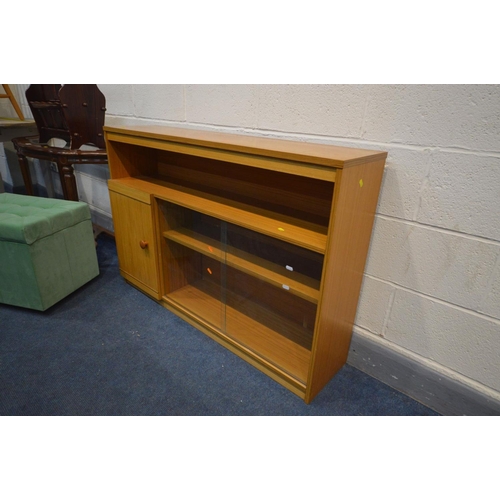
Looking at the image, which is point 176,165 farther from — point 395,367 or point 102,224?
point 395,367

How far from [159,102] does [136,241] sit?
0.83 meters

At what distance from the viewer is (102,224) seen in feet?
9.34

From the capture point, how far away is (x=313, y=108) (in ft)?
4.54

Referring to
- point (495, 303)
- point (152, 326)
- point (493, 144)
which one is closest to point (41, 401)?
point (152, 326)

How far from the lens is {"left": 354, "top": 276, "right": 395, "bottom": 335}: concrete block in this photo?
1.39m

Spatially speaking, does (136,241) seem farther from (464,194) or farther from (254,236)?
(464,194)

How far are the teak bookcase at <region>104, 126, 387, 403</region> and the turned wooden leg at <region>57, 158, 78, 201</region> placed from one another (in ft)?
1.44

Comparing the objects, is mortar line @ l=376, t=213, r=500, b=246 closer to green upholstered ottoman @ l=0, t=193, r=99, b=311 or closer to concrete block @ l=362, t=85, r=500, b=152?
concrete block @ l=362, t=85, r=500, b=152

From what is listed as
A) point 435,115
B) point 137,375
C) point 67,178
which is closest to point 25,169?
point 67,178

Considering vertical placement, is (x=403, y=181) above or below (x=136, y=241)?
above

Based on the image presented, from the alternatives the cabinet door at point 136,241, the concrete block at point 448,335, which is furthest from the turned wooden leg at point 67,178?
the concrete block at point 448,335

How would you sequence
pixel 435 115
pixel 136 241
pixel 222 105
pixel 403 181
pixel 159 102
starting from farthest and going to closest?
pixel 159 102
pixel 136 241
pixel 222 105
pixel 403 181
pixel 435 115

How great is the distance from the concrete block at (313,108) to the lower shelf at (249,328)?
0.83 meters

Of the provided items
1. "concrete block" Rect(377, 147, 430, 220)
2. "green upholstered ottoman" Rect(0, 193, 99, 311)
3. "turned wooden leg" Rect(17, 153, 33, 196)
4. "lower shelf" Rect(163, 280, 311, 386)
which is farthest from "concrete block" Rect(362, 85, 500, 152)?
"turned wooden leg" Rect(17, 153, 33, 196)
